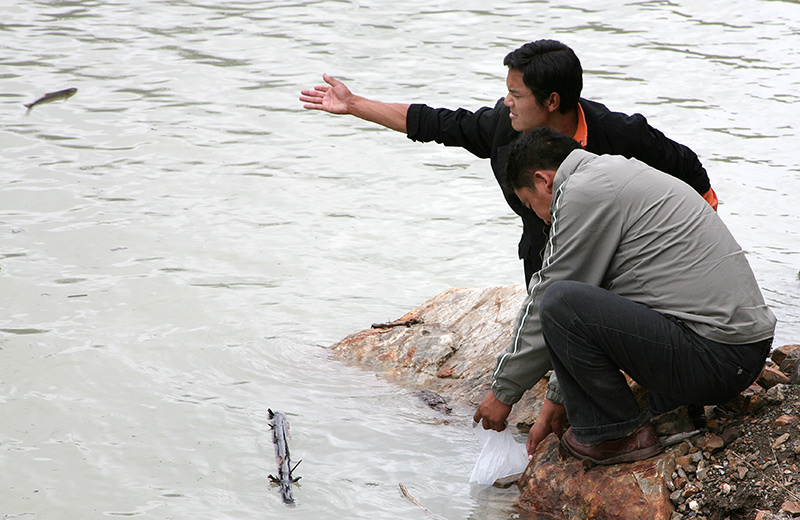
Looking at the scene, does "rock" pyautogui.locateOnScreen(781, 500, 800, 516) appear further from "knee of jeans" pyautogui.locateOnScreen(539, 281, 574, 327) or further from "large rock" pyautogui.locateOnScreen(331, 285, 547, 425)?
"large rock" pyautogui.locateOnScreen(331, 285, 547, 425)

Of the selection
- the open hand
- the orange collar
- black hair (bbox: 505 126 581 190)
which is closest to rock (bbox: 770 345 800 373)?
the orange collar

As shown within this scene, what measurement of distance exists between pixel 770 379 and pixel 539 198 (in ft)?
4.03

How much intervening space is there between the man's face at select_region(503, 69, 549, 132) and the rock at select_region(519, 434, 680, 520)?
1.39m

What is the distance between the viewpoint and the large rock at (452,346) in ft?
15.5

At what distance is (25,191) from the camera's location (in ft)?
26.5

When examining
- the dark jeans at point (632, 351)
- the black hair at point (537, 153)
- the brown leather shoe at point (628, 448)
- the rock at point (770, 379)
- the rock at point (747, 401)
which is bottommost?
the brown leather shoe at point (628, 448)

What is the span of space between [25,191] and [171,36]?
603cm

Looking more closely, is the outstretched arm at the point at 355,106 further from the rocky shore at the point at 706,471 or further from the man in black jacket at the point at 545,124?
the rocky shore at the point at 706,471

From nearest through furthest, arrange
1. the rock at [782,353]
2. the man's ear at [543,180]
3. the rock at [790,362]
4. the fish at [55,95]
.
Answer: the man's ear at [543,180], the rock at [790,362], the rock at [782,353], the fish at [55,95]

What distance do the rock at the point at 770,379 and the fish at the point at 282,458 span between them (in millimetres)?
2016

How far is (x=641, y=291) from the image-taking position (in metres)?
3.22

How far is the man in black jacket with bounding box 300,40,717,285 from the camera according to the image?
389 centimetres

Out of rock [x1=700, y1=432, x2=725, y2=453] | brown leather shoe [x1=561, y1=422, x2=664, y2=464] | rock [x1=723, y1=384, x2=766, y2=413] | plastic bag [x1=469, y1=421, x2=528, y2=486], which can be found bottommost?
plastic bag [x1=469, y1=421, x2=528, y2=486]

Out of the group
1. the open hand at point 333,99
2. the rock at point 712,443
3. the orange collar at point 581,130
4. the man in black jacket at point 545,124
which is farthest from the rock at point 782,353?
the open hand at point 333,99
